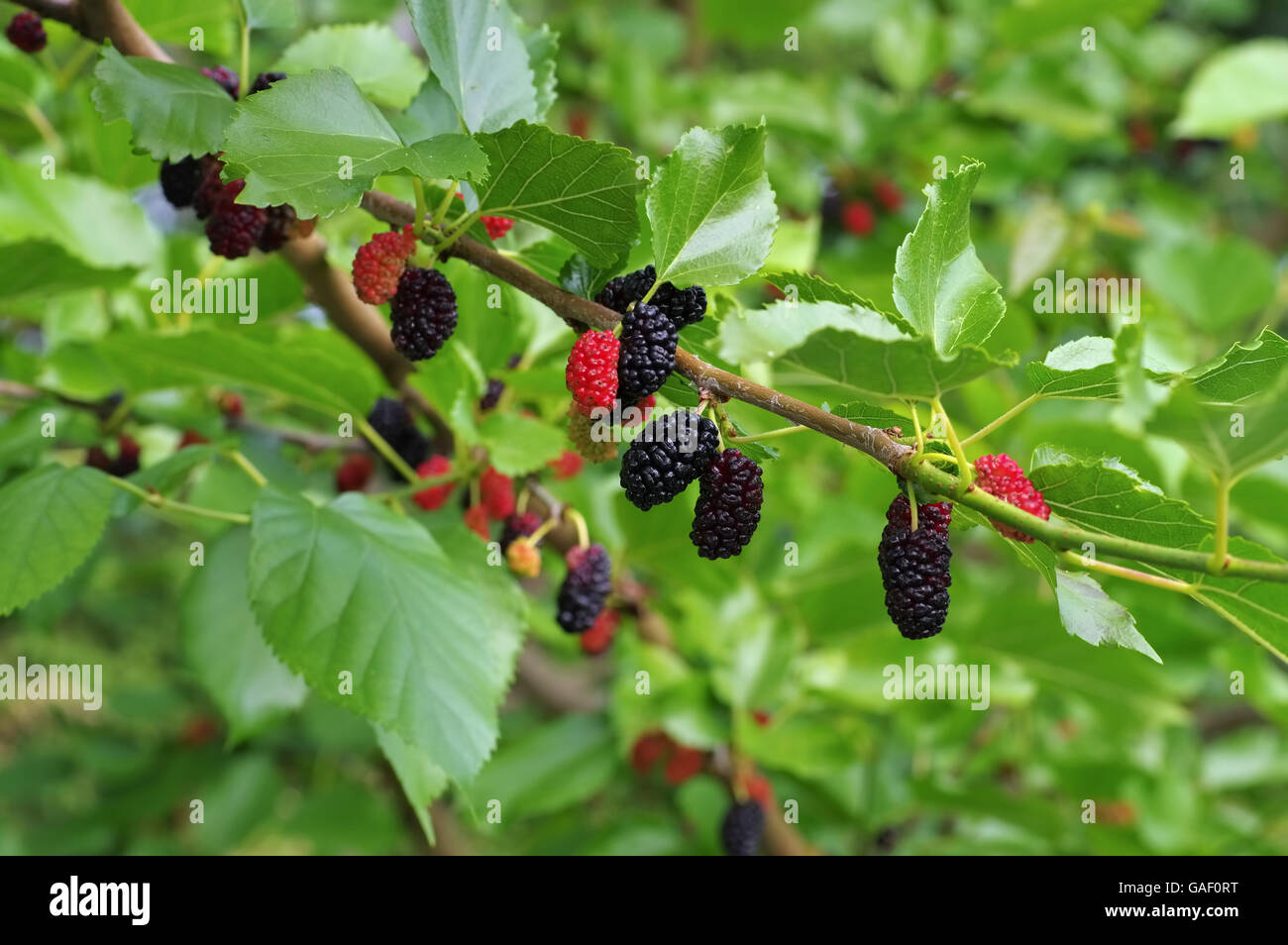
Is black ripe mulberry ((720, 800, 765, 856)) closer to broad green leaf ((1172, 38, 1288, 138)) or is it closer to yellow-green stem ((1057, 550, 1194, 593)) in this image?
yellow-green stem ((1057, 550, 1194, 593))

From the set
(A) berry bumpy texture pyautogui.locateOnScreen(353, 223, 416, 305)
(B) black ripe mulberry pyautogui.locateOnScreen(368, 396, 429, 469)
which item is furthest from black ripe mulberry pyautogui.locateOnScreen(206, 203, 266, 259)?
(B) black ripe mulberry pyautogui.locateOnScreen(368, 396, 429, 469)

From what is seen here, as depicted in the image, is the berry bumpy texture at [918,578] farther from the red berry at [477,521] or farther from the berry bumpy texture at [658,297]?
the red berry at [477,521]

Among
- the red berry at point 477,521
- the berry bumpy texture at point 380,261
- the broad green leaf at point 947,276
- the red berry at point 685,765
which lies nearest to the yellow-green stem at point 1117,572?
the broad green leaf at point 947,276

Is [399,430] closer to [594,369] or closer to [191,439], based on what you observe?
[191,439]

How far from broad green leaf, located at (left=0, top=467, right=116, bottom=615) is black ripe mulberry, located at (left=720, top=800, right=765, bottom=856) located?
66 centimetres

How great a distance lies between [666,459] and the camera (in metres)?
0.48

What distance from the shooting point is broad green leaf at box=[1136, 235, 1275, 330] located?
159 cm

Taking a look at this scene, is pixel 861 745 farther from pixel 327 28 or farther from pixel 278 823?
pixel 278 823

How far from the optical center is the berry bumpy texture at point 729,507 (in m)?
0.49

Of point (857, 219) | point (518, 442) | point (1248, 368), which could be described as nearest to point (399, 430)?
point (518, 442)

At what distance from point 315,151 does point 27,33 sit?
1.34 ft

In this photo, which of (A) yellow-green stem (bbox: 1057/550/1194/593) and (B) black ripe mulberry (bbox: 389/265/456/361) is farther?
(B) black ripe mulberry (bbox: 389/265/456/361)

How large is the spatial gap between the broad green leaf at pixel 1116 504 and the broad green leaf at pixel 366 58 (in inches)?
20.5
